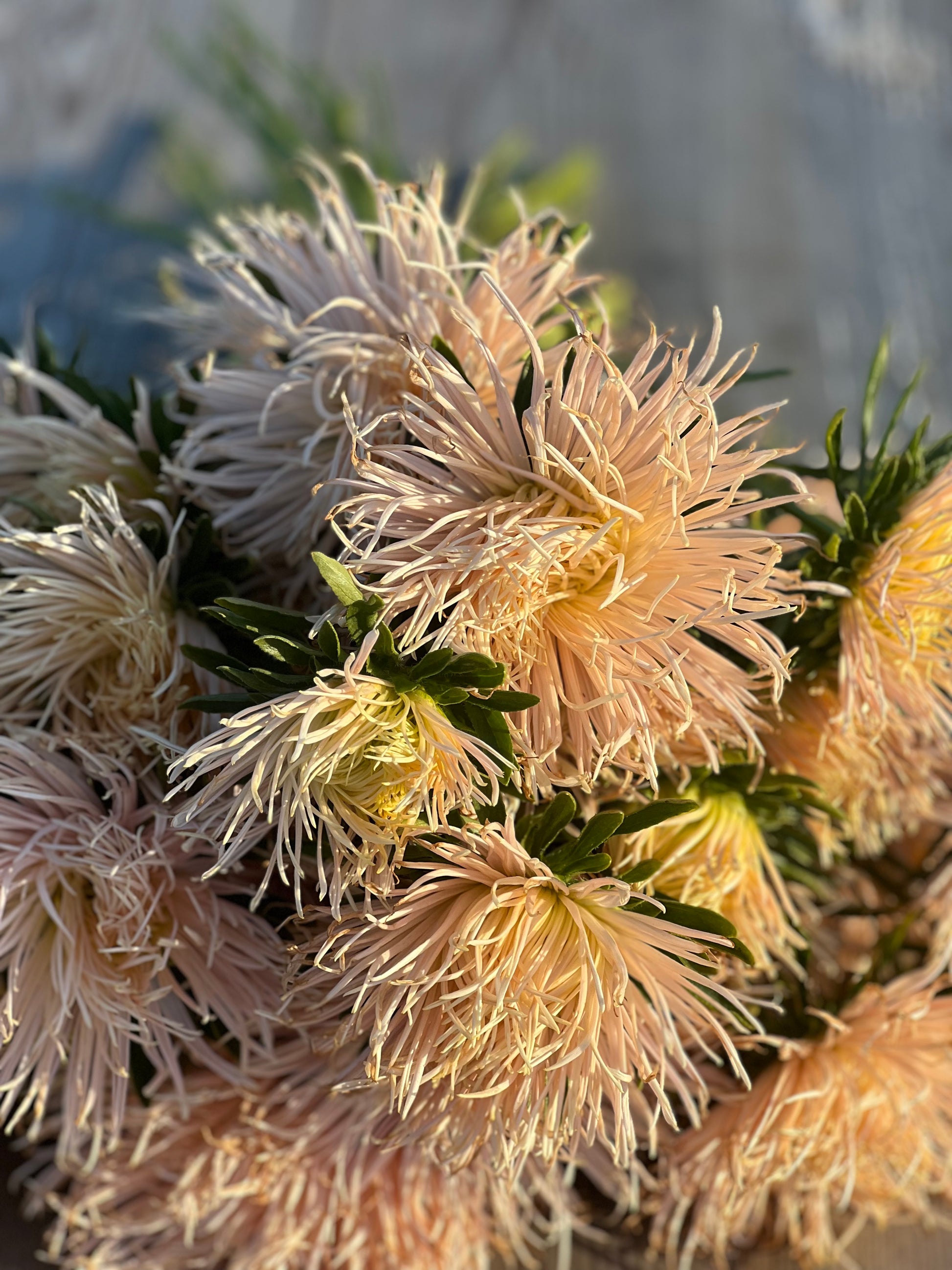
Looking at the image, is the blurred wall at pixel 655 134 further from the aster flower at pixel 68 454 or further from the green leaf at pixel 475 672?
the green leaf at pixel 475 672

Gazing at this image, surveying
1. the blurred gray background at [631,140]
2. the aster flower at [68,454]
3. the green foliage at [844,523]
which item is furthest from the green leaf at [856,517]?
the blurred gray background at [631,140]

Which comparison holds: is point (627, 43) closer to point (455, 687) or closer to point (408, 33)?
point (408, 33)

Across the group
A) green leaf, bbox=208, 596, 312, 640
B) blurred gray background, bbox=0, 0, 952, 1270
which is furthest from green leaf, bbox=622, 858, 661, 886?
blurred gray background, bbox=0, 0, 952, 1270

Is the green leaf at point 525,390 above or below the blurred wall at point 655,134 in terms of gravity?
below

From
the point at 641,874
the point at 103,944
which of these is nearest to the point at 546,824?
the point at 641,874

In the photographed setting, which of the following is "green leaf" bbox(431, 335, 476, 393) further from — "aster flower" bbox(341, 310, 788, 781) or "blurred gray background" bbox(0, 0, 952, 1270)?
"blurred gray background" bbox(0, 0, 952, 1270)

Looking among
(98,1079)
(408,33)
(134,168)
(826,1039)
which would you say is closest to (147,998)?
(98,1079)
